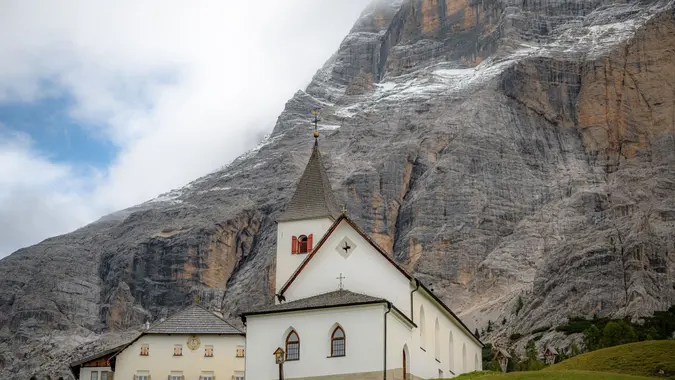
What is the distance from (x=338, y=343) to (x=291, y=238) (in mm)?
19709

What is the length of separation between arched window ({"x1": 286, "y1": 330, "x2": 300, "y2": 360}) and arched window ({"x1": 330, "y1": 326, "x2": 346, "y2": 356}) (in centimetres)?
199

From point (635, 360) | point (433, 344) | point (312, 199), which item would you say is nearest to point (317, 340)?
point (433, 344)

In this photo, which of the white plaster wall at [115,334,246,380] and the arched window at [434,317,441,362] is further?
the white plaster wall at [115,334,246,380]

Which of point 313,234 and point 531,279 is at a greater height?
point 531,279

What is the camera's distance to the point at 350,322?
51.3 m

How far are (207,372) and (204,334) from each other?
282 cm

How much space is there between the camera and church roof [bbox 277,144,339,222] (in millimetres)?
70250

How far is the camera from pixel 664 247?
586 feet

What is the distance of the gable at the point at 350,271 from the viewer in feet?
184

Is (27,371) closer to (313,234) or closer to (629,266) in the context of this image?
(629,266)

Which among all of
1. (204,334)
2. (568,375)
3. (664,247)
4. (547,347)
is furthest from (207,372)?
(664,247)

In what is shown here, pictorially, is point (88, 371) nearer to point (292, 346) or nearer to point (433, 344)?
point (433, 344)

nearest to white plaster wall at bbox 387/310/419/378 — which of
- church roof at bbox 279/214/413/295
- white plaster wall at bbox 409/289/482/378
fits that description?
white plaster wall at bbox 409/289/482/378

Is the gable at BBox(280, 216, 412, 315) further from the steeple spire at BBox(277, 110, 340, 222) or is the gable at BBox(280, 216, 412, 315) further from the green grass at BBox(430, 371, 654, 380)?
the steeple spire at BBox(277, 110, 340, 222)
